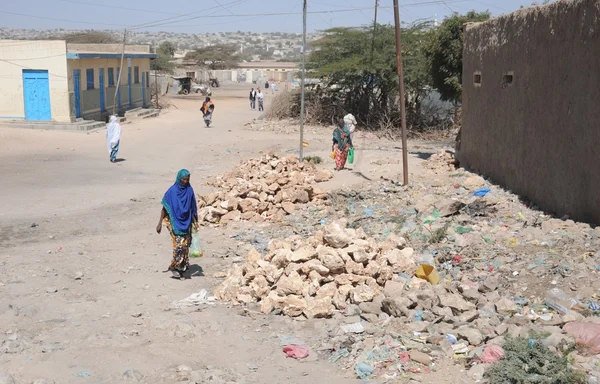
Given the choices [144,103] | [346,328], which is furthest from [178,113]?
[346,328]

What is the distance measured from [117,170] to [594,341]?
13494 mm

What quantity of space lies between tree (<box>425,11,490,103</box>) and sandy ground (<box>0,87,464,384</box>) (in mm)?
3011

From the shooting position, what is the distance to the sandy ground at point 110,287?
5906 mm

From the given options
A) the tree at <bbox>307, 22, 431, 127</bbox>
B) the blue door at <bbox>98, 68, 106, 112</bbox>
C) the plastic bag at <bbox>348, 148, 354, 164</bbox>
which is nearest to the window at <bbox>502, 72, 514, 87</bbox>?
the plastic bag at <bbox>348, 148, 354, 164</bbox>

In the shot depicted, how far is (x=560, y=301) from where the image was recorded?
6477 millimetres

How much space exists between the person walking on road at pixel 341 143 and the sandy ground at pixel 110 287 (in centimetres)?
57

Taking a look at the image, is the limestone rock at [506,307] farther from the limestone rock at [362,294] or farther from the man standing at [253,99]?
the man standing at [253,99]

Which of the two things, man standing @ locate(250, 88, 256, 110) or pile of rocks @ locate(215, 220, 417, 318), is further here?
man standing @ locate(250, 88, 256, 110)

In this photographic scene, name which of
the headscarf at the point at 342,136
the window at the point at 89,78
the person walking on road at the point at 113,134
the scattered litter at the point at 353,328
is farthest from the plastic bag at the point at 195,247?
the window at the point at 89,78

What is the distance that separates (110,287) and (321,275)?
251 centimetres

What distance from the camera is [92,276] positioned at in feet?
28.2

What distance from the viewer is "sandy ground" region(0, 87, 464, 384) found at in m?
5.91

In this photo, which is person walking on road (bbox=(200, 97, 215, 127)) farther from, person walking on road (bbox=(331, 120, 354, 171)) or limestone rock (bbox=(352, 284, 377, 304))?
limestone rock (bbox=(352, 284, 377, 304))

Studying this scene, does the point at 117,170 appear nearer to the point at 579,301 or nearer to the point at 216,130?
the point at 216,130
